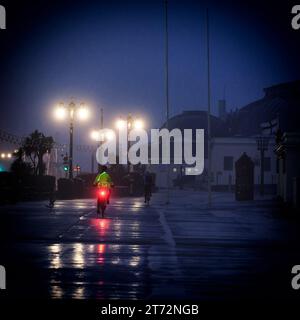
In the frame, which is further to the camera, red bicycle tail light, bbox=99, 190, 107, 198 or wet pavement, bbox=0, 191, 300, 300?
red bicycle tail light, bbox=99, 190, 107, 198

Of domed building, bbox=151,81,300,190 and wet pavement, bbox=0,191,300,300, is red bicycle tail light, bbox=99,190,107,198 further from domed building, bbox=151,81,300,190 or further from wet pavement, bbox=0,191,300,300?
domed building, bbox=151,81,300,190

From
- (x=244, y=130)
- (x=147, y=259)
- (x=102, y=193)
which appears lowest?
(x=147, y=259)

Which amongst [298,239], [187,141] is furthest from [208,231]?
[187,141]

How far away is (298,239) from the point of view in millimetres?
18344

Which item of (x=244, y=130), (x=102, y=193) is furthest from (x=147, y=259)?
(x=244, y=130)

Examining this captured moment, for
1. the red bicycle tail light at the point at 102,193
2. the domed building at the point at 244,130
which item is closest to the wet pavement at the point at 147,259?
the red bicycle tail light at the point at 102,193

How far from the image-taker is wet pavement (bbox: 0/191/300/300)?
982cm

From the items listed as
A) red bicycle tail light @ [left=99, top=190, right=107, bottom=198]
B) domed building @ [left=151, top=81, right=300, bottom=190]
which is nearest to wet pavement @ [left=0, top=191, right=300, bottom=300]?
red bicycle tail light @ [left=99, top=190, right=107, bottom=198]

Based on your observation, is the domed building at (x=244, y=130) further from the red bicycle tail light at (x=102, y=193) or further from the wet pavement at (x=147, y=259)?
the wet pavement at (x=147, y=259)

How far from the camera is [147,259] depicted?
1346 centimetres

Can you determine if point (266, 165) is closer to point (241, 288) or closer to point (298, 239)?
point (298, 239)

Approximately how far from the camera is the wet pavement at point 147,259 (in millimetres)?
9820

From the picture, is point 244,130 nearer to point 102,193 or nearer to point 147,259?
point 102,193

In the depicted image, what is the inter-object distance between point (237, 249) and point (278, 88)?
3436 inches
